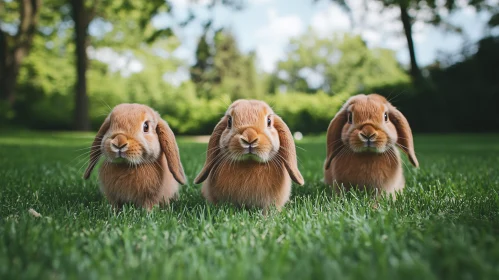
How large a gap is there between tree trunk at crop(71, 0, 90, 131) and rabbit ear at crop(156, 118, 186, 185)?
56.6 ft

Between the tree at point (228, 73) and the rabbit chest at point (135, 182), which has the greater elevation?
the tree at point (228, 73)

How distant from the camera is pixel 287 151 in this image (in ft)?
9.48

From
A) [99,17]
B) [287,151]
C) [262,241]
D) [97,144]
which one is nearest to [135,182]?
[97,144]

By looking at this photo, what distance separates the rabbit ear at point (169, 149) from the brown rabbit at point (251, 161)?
0.19 metres

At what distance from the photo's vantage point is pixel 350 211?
268 centimetres

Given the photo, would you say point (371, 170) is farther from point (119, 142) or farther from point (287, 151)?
point (119, 142)

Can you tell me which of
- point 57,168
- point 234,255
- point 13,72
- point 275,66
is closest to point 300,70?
point 275,66

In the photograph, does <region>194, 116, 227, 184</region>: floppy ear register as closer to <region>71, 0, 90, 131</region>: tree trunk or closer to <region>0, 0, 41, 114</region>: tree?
<region>71, 0, 90, 131</region>: tree trunk

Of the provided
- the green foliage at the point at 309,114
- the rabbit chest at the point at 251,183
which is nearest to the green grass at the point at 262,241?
the rabbit chest at the point at 251,183

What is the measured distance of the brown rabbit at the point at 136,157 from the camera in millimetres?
2789

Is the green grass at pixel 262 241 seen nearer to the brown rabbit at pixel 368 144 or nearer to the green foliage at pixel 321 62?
the brown rabbit at pixel 368 144

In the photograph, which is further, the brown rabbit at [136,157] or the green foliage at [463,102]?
the green foliage at [463,102]

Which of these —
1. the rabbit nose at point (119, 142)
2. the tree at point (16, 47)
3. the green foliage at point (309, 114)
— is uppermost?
the tree at point (16, 47)

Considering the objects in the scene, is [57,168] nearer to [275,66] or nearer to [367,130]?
[367,130]
